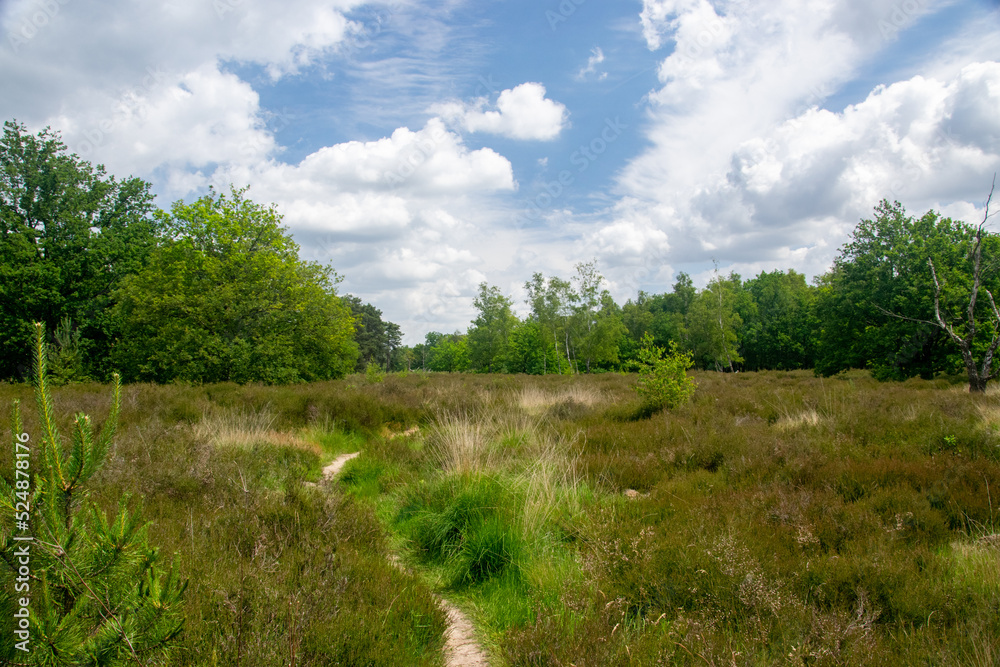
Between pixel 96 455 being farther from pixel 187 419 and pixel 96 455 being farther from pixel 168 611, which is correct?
pixel 187 419

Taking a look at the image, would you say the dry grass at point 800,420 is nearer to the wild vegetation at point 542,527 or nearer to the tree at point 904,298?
the wild vegetation at point 542,527

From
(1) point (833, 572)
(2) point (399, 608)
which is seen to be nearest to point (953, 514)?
(1) point (833, 572)

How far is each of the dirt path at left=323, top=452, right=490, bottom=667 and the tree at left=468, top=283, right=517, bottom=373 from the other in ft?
162

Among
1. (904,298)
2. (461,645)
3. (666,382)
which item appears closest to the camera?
(461,645)

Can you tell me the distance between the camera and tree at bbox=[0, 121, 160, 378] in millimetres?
22562

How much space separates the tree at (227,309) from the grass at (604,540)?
28.7 feet

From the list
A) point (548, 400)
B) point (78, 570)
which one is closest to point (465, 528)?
point (78, 570)

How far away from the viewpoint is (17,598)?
4.36ft

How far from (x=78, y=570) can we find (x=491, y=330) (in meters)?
53.2

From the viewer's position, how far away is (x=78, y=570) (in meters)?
1.40

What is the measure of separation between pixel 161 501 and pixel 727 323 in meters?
46.5

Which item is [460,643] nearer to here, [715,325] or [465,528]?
[465,528]

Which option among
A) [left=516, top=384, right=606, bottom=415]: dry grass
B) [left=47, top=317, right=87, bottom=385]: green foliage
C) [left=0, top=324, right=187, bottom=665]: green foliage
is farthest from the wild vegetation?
[left=47, top=317, right=87, bottom=385]: green foliage

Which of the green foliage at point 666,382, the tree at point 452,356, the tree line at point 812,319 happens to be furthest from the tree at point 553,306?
the green foliage at point 666,382
